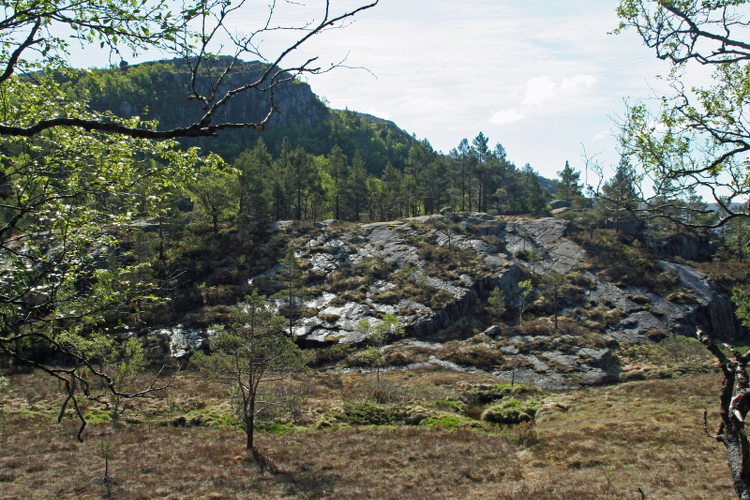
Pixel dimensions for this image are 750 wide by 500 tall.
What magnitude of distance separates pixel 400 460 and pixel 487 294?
125 ft

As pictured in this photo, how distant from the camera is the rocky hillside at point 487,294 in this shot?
45.6 meters

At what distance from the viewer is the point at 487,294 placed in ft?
190

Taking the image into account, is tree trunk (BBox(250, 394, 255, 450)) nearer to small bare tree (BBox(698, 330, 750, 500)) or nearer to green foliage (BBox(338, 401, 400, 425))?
green foliage (BBox(338, 401, 400, 425))

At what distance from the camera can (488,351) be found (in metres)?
45.8

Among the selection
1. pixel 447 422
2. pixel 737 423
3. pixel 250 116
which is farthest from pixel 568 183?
pixel 250 116

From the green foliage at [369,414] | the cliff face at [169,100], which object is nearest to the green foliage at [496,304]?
the green foliage at [369,414]

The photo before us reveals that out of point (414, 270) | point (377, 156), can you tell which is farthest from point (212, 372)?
point (377, 156)

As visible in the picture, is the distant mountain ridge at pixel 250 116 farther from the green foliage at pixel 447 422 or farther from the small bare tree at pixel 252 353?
the green foliage at pixel 447 422

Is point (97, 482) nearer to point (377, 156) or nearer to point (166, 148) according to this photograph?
point (166, 148)

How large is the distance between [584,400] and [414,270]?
30.0 metres

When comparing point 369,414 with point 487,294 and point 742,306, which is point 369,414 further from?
point 487,294

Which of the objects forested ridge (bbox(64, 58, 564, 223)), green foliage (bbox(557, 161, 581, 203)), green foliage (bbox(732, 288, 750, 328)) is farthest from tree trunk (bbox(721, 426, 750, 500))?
green foliage (bbox(557, 161, 581, 203))

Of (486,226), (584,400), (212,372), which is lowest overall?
(584,400)

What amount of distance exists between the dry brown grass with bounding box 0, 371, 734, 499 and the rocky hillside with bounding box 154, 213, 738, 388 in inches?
544
